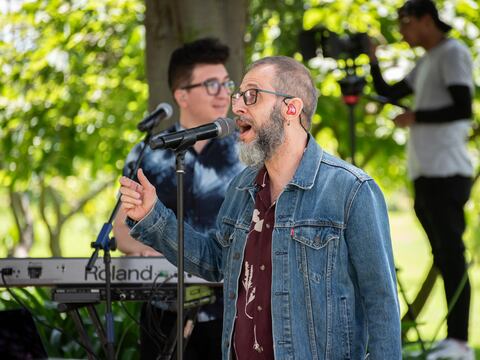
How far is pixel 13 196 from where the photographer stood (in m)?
10.8

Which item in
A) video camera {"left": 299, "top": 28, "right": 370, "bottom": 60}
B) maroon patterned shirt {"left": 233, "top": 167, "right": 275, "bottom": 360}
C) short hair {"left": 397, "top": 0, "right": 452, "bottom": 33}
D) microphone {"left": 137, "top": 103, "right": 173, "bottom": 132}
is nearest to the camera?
maroon patterned shirt {"left": 233, "top": 167, "right": 275, "bottom": 360}

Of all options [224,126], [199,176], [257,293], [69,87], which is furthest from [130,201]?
[69,87]

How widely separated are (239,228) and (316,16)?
4.88 metres

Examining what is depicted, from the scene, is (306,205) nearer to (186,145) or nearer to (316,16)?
(186,145)

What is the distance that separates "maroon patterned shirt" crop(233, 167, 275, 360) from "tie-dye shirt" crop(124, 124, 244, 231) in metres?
1.16

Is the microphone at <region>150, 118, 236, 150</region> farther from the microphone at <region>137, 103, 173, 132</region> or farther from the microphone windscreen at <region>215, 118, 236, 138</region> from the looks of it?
the microphone at <region>137, 103, 173, 132</region>

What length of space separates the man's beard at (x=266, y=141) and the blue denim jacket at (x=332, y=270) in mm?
116

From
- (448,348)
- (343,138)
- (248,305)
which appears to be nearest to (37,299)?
(448,348)

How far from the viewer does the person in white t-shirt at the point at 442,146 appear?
5.43 meters

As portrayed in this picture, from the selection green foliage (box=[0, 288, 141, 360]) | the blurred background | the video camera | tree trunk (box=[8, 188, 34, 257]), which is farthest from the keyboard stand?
tree trunk (box=[8, 188, 34, 257])

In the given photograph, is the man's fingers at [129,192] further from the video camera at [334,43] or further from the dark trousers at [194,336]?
the video camera at [334,43]

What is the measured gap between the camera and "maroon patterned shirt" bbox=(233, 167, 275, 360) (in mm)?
2922

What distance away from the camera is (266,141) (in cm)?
A: 298

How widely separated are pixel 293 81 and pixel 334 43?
295 centimetres
